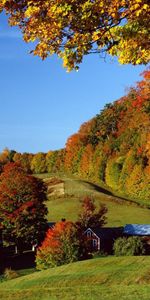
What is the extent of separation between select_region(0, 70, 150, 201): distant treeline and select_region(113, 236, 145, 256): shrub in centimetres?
3433

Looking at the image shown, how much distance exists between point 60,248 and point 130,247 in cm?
833

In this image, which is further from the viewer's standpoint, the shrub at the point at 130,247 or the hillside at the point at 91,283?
the shrub at the point at 130,247

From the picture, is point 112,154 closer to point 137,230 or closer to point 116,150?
point 116,150

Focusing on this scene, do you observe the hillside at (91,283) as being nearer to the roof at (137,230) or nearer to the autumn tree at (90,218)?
the roof at (137,230)

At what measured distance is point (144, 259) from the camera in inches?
1780

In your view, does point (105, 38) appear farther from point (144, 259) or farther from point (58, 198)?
point (58, 198)

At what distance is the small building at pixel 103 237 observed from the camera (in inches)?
2543

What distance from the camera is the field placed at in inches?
3282

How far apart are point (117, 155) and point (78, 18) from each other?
112 meters

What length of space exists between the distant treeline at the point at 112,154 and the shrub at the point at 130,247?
34332 millimetres

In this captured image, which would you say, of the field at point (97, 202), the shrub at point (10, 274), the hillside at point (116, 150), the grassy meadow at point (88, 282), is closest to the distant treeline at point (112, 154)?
the hillside at point (116, 150)

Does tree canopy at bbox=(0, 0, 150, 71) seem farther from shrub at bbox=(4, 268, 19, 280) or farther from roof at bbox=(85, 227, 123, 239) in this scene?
roof at bbox=(85, 227, 123, 239)

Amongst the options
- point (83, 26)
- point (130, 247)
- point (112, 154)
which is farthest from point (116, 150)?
point (83, 26)

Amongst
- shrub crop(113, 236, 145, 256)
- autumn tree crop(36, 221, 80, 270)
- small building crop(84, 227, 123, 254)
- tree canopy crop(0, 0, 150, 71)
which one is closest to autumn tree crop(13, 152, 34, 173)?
small building crop(84, 227, 123, 254)
